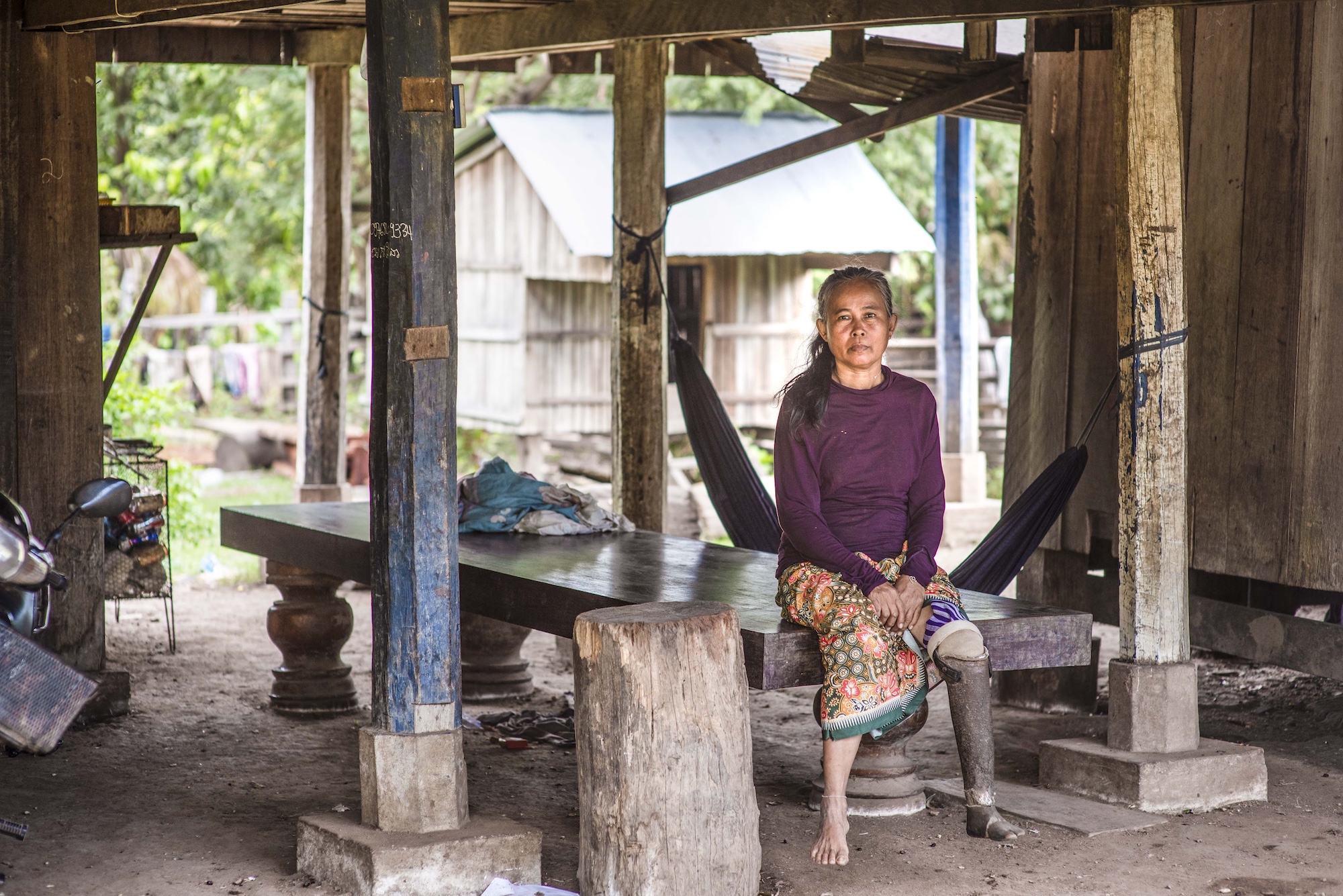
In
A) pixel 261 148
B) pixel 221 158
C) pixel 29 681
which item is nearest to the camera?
pixel 29 681

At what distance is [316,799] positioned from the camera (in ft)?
14.9

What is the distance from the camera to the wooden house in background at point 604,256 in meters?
12.9

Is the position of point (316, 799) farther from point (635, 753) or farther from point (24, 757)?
point (635, 753)

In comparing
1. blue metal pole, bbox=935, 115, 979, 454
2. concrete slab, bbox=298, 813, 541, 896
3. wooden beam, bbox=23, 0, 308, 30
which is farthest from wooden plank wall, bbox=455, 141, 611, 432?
concrete slab, bbox=298, 813, 541, 896

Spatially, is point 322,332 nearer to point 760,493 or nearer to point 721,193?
point 760,493

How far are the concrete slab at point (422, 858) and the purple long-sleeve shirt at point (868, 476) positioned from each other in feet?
3.25

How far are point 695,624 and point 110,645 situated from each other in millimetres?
4555

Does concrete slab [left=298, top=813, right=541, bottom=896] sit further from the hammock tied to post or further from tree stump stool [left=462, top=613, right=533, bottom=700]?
tree stump stool [left=462, top=613, right=533, bottom=700]

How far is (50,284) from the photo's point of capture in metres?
5.27

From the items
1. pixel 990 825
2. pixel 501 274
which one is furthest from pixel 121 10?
pixel 501 274

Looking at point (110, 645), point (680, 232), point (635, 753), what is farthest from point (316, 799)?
point (680, 232)

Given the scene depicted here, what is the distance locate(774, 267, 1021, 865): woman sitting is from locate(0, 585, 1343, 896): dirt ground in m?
0.22

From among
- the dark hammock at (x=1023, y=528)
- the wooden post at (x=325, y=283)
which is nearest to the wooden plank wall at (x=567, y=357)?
the wooden post at (x=325, y=283)

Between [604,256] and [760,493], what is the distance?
22.4ft
